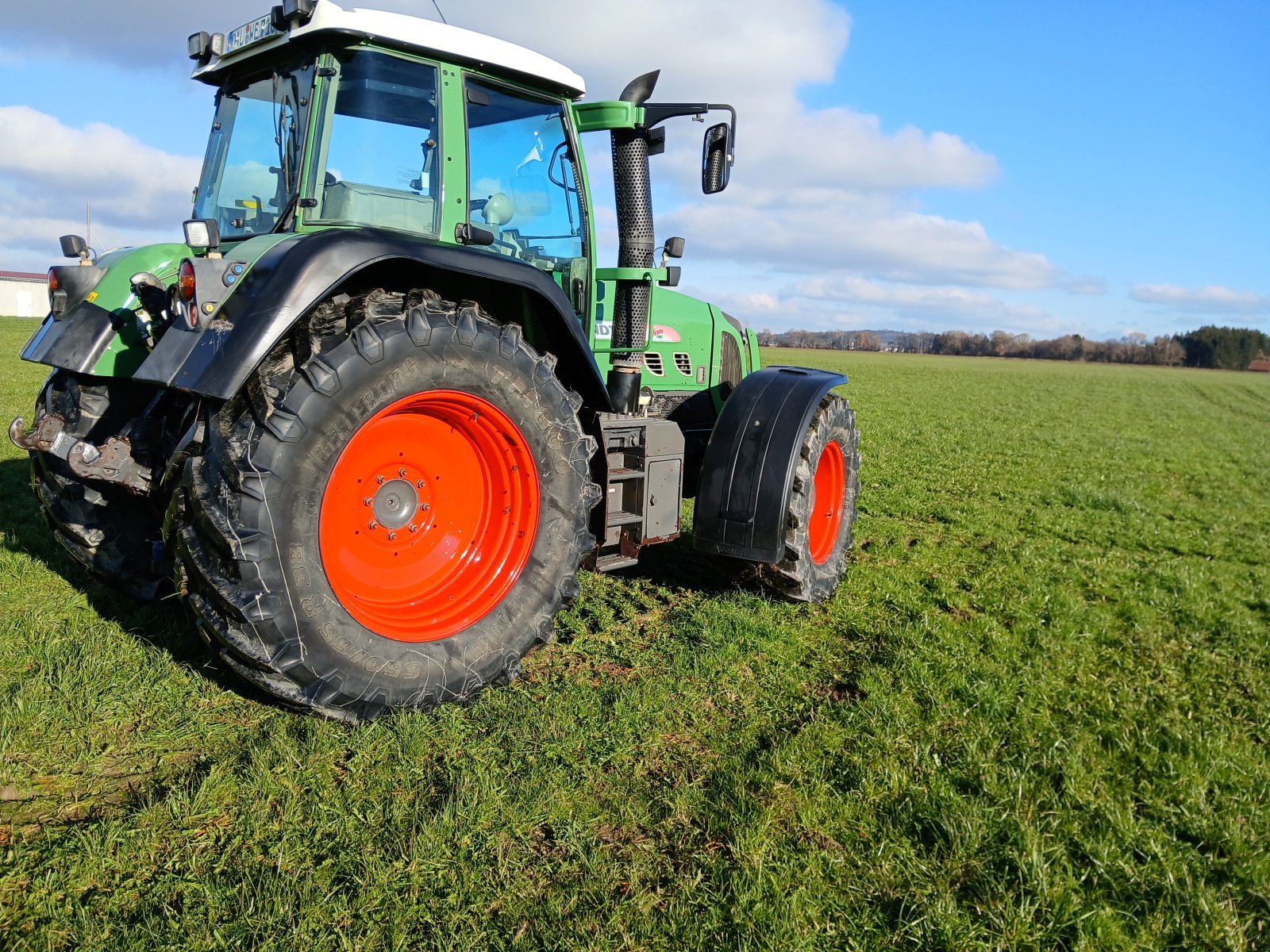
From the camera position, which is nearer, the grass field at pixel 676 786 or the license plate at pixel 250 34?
the grass field at pixel 676 786

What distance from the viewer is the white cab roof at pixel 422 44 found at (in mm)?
3672

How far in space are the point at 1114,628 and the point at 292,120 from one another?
219 inches

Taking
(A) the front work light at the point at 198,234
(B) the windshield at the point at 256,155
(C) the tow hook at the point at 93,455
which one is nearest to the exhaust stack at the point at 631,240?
(B) the windshield at the point at 256,155

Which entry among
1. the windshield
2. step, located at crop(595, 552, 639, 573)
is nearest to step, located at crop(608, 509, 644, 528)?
step, located at crop(595, 552, 639, 573)

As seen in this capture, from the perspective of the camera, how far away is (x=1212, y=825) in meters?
3.24

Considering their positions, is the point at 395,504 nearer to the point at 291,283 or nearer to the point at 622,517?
the point at 291,283

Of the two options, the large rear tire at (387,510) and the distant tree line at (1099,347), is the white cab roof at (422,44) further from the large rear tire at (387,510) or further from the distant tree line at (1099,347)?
the distant tree line at (1099,347)

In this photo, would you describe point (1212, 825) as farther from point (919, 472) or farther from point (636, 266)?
point (919, 472)

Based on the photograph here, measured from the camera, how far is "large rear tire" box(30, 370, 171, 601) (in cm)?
411

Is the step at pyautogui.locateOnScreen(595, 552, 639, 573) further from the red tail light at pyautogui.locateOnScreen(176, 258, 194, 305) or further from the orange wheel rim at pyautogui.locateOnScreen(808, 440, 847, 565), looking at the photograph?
the red tail light at pyautogui.locateOnScreen(176, 258, 194, 305)

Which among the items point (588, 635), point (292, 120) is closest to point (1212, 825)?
point (588, 635)

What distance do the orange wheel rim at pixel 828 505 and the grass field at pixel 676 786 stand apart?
0.45m

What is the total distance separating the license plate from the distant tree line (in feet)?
270

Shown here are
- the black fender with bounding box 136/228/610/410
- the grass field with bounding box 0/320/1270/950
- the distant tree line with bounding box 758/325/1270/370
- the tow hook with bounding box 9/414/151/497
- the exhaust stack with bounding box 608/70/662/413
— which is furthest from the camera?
the distant tree line with bounding box 758/325/1270/370
